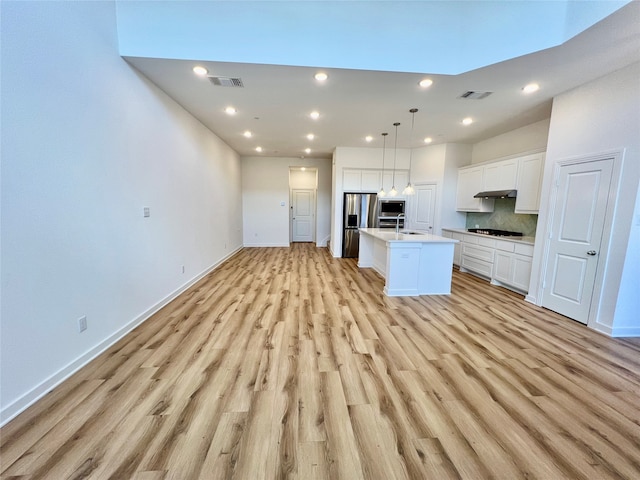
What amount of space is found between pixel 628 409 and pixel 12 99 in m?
4.58

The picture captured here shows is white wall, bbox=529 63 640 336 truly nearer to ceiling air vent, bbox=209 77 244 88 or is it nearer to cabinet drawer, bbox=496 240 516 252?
cabinet drawer, bbox=496 240 516 252

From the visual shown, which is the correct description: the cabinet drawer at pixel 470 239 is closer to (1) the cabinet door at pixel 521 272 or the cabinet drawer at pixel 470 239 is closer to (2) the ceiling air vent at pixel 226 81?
(1) the cabinet door at pixel 521 272

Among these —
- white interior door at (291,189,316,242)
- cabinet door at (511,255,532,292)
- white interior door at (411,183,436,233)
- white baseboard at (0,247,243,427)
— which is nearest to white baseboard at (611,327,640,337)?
cabinet door at (511,255,532,292)

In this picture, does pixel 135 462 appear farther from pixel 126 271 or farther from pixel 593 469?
pixel 593 469

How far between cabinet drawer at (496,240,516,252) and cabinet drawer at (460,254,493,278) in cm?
38

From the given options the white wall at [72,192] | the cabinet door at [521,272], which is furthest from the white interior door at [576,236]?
the white wall at [72,192]

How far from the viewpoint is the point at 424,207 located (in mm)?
6199

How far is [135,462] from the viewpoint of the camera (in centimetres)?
135

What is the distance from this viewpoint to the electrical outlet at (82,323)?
2091 millimetres

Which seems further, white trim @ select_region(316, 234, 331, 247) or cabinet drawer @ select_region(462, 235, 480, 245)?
white trim @ select_region(316, 234, 331, 247)

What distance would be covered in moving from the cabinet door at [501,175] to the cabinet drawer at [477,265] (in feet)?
4.62

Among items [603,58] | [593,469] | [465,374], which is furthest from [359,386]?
[603,58]

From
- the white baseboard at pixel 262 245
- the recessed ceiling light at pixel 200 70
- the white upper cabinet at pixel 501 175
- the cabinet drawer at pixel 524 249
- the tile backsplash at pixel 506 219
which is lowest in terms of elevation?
the white baseboard at pixel 262 245

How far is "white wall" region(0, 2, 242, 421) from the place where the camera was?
1.61 m
